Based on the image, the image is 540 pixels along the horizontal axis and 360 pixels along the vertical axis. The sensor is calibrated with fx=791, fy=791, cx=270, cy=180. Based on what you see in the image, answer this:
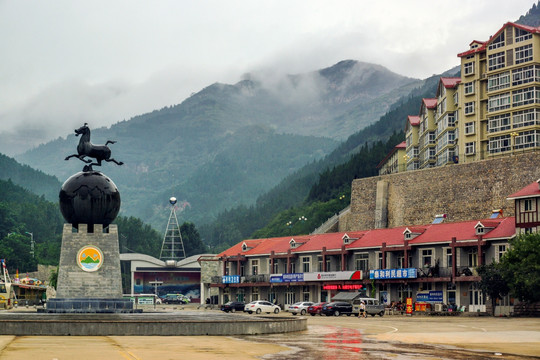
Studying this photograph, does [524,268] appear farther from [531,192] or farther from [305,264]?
[305,264]

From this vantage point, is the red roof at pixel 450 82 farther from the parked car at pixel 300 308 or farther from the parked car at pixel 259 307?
the parked car at pixel 259 307

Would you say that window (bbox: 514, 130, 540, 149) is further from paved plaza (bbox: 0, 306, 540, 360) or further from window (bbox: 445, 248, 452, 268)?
paved plaza (bbox: 0, 306, 540, 360)

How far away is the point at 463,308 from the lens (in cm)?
7594

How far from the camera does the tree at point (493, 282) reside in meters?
68.4

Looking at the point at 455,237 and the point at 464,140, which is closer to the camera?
the point at 455,237

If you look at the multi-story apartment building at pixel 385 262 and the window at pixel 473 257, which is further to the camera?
the window at pixel 473 257

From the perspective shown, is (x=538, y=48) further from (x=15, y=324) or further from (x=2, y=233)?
(x=2, y=233)

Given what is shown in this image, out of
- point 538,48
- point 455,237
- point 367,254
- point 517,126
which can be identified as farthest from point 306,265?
point 538,48

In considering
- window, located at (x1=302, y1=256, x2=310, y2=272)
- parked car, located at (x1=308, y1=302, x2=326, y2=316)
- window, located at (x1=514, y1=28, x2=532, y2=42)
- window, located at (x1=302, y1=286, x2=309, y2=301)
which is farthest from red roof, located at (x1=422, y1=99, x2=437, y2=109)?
parked car, located at (x1=308, y1=302, x2=326, y2=316)

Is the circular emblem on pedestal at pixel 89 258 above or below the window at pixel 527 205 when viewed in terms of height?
below

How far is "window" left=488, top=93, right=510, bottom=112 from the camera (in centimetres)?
10019

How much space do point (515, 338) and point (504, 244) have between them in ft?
128

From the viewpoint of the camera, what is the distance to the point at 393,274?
3317 inches

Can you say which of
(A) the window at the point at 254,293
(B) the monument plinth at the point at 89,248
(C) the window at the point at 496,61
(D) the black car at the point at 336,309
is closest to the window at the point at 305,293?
(A) the window at the point at 254,293
